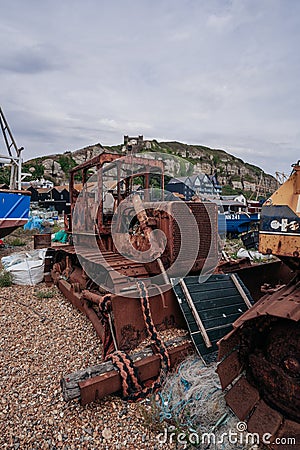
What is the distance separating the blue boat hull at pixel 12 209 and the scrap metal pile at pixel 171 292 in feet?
10.5

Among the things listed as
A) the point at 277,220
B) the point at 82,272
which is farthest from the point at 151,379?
the point at 82,272

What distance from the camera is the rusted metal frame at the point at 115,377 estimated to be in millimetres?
2855

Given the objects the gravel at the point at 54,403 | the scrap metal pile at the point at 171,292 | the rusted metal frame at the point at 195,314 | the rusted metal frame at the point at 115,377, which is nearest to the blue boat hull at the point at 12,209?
the scrap metal pile at the point at 171,292

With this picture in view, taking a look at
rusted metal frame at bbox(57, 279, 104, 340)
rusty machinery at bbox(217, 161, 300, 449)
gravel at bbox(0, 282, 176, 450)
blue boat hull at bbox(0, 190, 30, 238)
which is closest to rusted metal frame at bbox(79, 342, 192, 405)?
gravel at bbox(0, 282, 176, 450)

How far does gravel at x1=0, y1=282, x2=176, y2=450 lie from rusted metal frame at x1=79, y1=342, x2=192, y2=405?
180 millimetres

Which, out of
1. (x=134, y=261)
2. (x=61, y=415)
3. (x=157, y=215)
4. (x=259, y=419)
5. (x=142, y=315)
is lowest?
(x=61, y=415)

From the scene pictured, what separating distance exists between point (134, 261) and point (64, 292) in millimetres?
Answer: 2320

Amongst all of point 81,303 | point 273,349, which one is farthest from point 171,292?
point 81,303

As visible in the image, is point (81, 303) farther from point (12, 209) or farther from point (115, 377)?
point (12, 209)

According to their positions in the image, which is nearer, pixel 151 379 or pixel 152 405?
pixel 152 405

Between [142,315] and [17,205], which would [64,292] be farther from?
[17,205]

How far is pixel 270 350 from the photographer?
2537 mm

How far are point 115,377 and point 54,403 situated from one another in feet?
2.15

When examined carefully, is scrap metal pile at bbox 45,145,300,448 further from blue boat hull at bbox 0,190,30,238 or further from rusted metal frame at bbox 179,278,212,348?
blue boat hull at bbox 0,190,30,238
